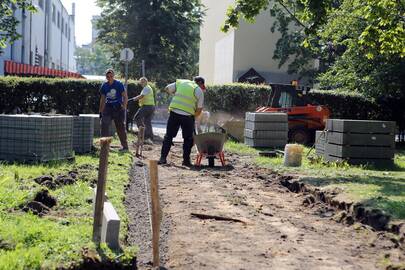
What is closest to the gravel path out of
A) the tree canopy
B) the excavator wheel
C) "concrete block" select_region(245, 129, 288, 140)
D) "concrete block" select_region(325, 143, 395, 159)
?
"concrete block" select_region(325, 143, 395, 159)

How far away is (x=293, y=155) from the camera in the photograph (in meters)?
12.6

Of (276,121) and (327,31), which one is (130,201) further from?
(327,31)

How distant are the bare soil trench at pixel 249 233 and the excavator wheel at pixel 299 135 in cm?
942

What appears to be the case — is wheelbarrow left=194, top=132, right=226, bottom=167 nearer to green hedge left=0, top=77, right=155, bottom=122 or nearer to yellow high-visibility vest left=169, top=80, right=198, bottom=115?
yellow high-visibility vest left=169, top=80, right=198, bottom=115

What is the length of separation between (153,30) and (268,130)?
19317 mm

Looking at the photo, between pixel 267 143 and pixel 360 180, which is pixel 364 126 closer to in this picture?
pixel 360 180

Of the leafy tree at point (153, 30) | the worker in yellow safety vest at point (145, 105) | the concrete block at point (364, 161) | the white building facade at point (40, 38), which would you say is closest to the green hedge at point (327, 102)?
the worker in yellow safety vest at point (145, 105)

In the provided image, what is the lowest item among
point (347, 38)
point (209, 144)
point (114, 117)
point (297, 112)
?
point (209, 144)

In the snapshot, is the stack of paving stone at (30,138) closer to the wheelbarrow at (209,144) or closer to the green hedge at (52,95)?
the wheelbarrow at (209,144)

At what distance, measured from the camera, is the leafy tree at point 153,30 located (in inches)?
1387

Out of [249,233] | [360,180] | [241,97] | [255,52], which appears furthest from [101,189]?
[255,52]

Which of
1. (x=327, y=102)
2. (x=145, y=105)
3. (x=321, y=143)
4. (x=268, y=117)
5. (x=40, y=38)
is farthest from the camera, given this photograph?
(x=40, y=38)

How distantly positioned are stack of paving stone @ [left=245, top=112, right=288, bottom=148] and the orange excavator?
1846 mm

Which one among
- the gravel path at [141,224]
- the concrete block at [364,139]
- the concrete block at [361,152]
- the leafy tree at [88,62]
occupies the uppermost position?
the leafy tree at [88,62]
